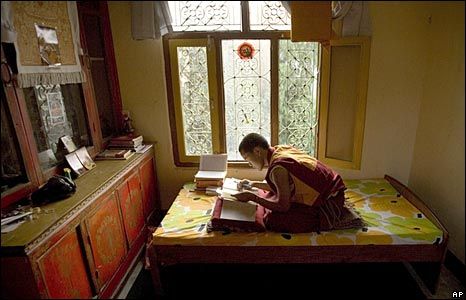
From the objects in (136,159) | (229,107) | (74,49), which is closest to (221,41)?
(229,107)

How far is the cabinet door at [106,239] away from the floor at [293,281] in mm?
140

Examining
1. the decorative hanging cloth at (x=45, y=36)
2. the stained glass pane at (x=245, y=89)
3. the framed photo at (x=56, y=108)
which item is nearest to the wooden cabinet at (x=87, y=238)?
the framed photo at (x=56, y=108)

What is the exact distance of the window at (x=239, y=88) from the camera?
5.80 feet

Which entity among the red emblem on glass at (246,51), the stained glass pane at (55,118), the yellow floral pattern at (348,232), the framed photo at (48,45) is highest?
the red emblem on glass at (246,51)

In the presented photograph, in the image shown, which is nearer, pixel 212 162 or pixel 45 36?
pixel 45 36

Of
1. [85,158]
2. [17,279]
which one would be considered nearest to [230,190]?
[85,158]

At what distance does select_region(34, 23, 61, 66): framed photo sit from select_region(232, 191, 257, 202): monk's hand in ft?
3.34

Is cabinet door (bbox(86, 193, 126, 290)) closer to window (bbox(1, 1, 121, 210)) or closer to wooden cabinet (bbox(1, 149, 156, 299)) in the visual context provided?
wooden cabinet (bbox(1, 149, 156, 299))

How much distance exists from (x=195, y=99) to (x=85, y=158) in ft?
2.60

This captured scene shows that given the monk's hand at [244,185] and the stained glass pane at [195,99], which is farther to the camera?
the stained glass pane at [195,99]

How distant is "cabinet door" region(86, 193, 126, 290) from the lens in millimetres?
1220

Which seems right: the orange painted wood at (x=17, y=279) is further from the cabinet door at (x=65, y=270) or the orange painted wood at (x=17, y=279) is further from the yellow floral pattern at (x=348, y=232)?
the yellow floral pattern at (x=348, y=232)

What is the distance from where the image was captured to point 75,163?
1.39 meters

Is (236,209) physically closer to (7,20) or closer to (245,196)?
(245,196)
